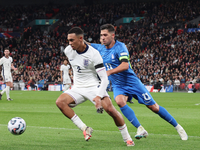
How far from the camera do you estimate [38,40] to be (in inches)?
1751

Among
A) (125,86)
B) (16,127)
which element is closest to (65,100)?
(16,127)

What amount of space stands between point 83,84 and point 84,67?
13.0 inches

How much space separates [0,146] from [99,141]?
1.77 m

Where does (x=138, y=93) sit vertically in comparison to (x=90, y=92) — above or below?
below

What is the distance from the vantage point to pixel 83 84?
586 cm

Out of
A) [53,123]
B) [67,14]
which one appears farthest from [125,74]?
[67,14]

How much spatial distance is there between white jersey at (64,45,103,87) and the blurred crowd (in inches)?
924

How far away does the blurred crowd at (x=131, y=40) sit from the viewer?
31.0 metres

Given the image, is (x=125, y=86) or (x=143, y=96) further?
(x=125, y=86)

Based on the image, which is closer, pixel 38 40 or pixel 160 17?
pixel 160 17

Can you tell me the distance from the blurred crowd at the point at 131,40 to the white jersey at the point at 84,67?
924 inches

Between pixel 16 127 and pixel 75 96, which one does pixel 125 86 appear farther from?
pixel 16 127

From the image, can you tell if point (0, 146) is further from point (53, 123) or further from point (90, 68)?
point (53, 123)

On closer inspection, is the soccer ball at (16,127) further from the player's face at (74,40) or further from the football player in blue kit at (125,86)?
the football player in blue kit at (125,86)
